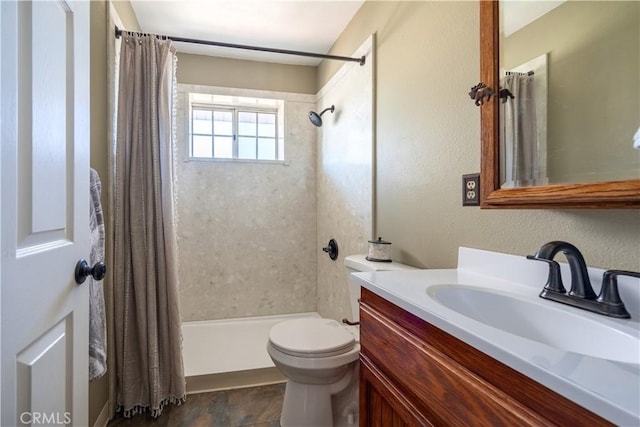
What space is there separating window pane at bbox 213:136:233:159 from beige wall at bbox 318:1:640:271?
157 centimetres

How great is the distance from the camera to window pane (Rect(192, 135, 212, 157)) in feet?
9.42

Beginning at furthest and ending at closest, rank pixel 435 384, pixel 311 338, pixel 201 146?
pixel 201 146 < pixel 311 338 < pixel 435 384

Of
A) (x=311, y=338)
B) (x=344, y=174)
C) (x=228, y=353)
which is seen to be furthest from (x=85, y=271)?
(x=344, y=174)

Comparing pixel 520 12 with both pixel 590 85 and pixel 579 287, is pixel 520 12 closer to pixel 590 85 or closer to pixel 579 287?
pixel 590 85

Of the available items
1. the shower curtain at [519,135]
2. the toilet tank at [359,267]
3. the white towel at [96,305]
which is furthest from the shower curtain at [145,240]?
the shower curtain at [519,135]

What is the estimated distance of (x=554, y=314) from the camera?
732mm

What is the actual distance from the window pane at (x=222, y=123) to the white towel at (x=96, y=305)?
70.6 inches

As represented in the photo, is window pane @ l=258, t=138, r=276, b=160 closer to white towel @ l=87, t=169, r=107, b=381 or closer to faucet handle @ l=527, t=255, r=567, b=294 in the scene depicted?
white towel @ l=87, t=169, r=107, b=381

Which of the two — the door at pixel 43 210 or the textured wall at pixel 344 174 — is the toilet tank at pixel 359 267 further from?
the door at pixel 43 210

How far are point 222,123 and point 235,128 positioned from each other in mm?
121

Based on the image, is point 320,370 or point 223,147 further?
point 223,147

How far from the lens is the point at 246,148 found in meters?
3.01

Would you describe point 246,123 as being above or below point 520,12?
above

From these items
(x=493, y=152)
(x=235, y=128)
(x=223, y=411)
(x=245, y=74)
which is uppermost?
(x=245, y=74)
